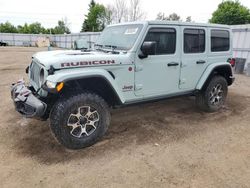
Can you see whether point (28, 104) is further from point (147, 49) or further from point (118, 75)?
point (147, 49)

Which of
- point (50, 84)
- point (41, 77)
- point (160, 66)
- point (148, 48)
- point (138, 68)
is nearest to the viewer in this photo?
point (50, 84)

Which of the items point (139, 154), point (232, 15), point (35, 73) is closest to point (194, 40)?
point (139, 154)

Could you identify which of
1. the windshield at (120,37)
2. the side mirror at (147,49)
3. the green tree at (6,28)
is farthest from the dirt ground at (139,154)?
the green tree at (6,28)

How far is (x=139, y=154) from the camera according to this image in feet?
11.1

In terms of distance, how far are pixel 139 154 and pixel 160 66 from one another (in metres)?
1.65

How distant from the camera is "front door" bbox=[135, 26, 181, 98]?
3.91 metres

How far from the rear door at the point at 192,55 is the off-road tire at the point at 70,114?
1.87 meters

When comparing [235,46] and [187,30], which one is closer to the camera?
[187,30]

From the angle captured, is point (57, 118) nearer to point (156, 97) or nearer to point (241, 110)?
point (156, 97)

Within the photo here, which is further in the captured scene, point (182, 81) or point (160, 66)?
point (182, 81)

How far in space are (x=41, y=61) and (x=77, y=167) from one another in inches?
65.4

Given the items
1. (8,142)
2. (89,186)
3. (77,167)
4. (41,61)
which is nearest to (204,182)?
(89,186)

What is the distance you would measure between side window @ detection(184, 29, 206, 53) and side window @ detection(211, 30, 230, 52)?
336 mm

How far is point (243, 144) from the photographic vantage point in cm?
377
